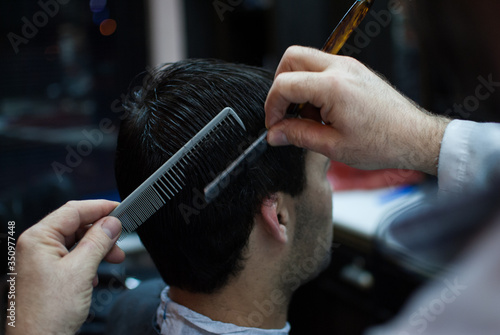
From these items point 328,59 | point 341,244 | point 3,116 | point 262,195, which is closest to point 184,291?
point 262,195

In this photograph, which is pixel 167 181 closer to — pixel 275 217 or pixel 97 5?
pixel 275 217

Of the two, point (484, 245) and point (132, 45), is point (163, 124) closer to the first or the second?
point (484, 245)

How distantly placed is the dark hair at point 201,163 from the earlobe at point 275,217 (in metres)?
0.02

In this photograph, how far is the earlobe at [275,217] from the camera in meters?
1.03

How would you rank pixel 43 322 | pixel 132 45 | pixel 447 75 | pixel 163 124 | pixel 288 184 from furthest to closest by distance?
pixel 132 45 < pixel 447 75 < pixel 288 184 < pixel 163 124 < pixel 43 322

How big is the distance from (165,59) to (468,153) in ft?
8.41

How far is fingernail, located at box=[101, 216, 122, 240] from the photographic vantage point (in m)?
0.91

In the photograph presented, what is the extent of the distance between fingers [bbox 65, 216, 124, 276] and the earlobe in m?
0.36

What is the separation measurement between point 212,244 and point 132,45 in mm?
2416

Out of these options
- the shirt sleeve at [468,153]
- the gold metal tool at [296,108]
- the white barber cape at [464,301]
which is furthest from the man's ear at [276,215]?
the white barber cape at [464,301]

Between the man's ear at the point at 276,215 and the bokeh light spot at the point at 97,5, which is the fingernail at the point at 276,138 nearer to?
Answer: the man's ear at the point at 276,215

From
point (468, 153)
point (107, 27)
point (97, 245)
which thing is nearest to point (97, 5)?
point (107, 27)

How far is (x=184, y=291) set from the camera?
44.3 inches

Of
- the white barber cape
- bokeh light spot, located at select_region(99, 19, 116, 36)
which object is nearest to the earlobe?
the white barber cape
